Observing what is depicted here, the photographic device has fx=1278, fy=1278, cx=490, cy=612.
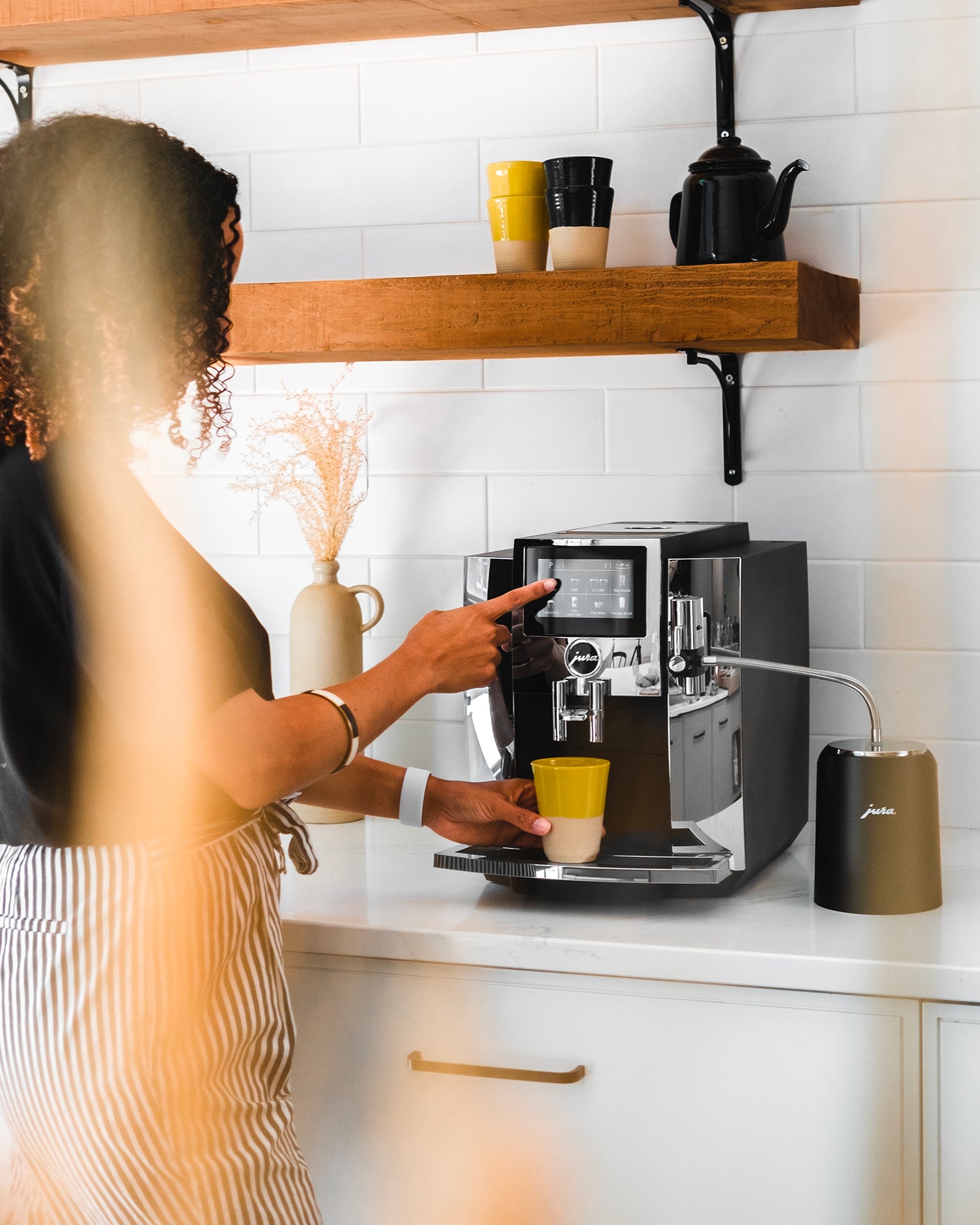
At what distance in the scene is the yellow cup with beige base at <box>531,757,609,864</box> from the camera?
1.10 m

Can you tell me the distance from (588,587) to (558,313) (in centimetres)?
35

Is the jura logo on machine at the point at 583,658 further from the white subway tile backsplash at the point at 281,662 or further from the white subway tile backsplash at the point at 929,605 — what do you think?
the white subway tile backsplash at the point at 281,662

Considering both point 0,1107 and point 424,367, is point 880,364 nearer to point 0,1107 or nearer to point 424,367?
point 424,367

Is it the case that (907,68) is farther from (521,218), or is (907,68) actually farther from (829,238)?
(521,218)

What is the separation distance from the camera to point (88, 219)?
2.96ft

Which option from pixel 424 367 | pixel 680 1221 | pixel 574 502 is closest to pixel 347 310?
pixel 424 367

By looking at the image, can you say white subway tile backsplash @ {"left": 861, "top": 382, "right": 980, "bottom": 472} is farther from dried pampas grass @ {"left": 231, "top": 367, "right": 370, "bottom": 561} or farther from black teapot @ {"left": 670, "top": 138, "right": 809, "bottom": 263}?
dried pampas grass @ {"left": 231, "top": 367, "right": 370, "bottom": 561}

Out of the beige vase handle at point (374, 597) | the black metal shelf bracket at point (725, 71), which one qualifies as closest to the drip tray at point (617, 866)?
the beige vase handle at point (374, 597)

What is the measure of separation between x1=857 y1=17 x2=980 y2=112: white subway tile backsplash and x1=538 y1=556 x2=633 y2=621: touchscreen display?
1.96 feet

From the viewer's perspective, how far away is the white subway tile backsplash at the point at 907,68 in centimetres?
135

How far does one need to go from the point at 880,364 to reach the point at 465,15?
615 mm

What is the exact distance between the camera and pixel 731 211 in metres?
1.30

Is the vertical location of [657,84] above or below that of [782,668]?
above

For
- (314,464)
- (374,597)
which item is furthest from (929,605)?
(314,464)
